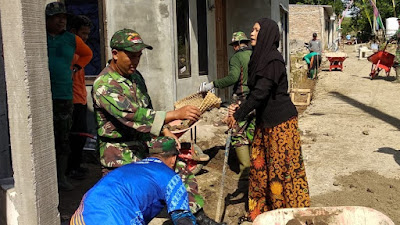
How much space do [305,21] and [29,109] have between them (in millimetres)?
32215

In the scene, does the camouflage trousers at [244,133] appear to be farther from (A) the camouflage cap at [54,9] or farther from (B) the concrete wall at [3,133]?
(B) the concrete wall at [3,133]

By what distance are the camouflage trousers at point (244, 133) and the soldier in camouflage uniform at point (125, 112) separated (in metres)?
2.27

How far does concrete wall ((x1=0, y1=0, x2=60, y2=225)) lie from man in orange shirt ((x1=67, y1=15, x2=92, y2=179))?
2.36 meters

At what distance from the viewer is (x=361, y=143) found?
7.32 m

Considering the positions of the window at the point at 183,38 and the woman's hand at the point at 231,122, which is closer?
the woman's hand at the point at 231,122

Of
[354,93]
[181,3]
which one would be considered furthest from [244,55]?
[354,93]

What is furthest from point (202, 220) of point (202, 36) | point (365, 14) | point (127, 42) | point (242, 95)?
point (365, 14)

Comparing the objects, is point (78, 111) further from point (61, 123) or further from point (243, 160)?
point (243, 160)

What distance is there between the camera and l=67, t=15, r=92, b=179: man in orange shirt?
16.0ft

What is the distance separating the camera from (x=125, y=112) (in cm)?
277

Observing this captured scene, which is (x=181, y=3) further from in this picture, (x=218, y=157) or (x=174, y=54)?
(x=218, y=157)

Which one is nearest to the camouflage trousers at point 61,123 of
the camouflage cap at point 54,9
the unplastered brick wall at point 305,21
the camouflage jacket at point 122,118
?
the camouflage cap at point 54,9

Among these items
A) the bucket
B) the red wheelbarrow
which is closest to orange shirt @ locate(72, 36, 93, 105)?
the red wheelbarrow

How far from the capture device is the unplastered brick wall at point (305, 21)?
3203 centimetres
